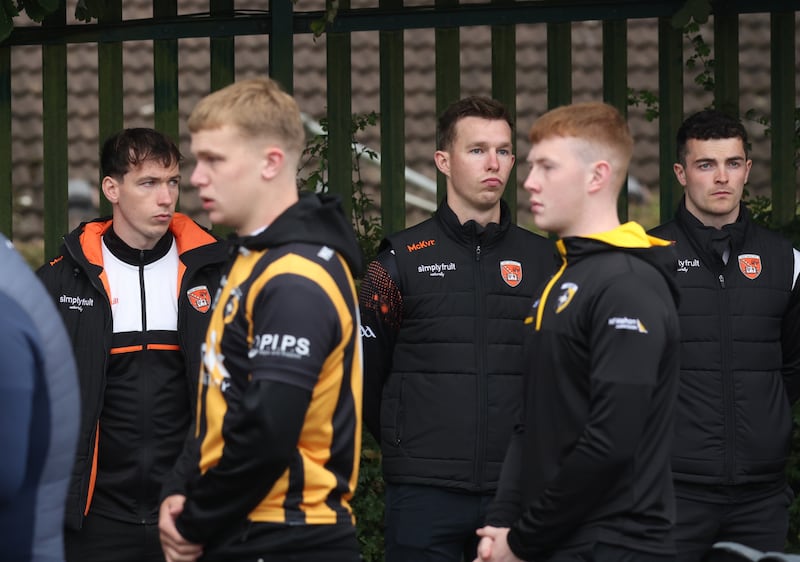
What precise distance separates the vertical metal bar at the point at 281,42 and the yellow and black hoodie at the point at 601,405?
9.03 ft

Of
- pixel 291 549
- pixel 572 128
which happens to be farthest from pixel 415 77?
pixel 291 549

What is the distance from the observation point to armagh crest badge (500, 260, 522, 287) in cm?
493

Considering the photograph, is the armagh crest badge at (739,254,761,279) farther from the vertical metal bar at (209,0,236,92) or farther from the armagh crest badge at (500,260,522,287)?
the vertical metal bar at (209,0,236,92)

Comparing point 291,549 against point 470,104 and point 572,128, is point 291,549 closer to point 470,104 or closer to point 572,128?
point 572,128

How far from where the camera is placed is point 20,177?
36.8ft

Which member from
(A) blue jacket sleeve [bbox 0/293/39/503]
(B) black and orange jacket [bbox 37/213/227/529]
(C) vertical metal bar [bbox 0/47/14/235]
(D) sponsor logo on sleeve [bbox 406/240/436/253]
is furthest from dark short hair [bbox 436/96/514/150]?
(A) blue jacket sleeve [bbox 0/293/39/503]

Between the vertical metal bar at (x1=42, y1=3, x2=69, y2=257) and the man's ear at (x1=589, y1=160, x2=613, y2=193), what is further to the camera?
the vertical metal bar at (x1=42, y1=3, x2=69, y2=257)

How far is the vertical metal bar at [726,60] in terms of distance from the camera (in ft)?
20.2

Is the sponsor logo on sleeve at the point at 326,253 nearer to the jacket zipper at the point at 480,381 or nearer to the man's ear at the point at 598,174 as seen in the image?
the man's ear at the point at 598,174

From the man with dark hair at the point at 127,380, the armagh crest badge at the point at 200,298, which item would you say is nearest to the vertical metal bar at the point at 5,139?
the man with dark hair at the point at 127,380

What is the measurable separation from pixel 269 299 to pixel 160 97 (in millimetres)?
3163

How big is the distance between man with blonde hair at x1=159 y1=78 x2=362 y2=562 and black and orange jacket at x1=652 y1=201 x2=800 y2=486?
1740mm

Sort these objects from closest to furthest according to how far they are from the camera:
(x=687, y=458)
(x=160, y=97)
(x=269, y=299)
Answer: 1. (x=269, y=299)
2. (x=687, y=458)
3. (x=160, y=97)

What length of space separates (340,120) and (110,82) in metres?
1.08
